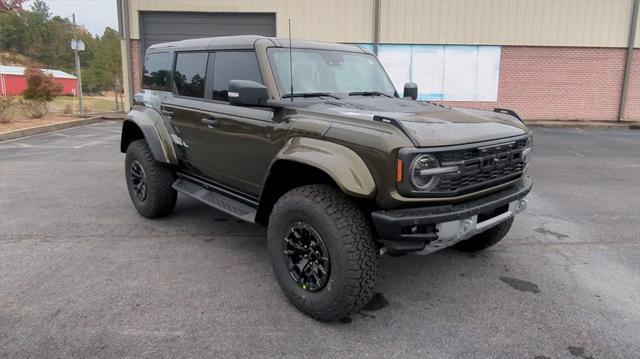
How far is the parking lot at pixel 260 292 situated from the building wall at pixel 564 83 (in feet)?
39.3

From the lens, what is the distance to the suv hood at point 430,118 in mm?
3033

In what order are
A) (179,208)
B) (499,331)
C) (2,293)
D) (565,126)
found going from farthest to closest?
(565,126) < (179,208) < (2,293) < (499,331)

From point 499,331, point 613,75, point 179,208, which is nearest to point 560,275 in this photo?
point 499,331

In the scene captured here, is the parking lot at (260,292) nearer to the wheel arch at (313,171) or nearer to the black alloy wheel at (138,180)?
the black alloy wheel at (138,180)

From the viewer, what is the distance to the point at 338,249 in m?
2.98

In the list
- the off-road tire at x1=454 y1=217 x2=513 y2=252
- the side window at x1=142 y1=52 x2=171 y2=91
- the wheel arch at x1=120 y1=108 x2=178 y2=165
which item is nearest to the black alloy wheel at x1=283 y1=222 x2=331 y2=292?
the off-road tire at x1=454 y1=217 x2=513 y2=252

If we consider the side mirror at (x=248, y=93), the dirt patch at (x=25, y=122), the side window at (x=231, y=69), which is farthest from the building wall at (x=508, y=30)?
the side mirror at (x=248, y=93)

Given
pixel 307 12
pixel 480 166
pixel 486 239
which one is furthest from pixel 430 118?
pixel 307 12

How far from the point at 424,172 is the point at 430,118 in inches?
24.0

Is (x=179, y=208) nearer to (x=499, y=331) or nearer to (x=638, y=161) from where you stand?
(x=499, y=331)

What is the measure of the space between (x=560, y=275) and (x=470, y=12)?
572 inches

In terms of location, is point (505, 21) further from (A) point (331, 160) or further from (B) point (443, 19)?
(A) point (331, 160)

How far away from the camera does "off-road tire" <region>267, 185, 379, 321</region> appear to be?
2982mm

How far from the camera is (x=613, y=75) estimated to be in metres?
17.3
